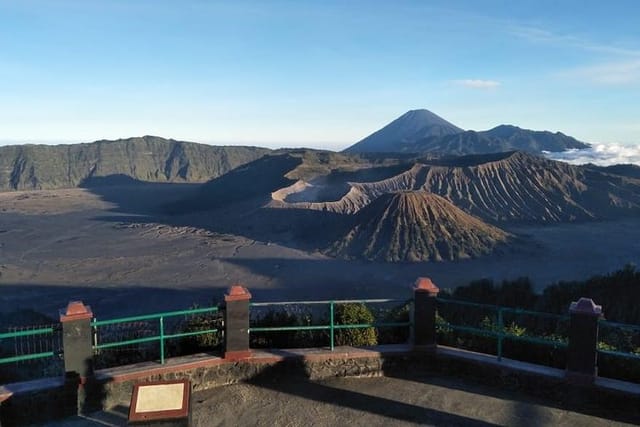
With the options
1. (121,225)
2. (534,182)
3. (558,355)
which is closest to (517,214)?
(534,182)

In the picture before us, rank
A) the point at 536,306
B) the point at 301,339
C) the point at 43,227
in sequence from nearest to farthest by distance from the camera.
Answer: the point at 301,339, the point at 536,306, the point at 43,227

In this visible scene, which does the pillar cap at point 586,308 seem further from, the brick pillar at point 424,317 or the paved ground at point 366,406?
the brick pillar at point 424,317

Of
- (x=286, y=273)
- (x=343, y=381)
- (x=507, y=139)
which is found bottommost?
(x=286, y=273)

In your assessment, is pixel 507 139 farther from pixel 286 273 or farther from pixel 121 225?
pixel 286 273

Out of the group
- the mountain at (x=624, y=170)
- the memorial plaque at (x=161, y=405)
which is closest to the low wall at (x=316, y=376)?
the memorial plaque at (x=161, y=405)

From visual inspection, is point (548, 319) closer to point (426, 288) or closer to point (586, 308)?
point (426, 288)

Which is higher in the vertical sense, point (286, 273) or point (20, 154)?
point (20, 154)

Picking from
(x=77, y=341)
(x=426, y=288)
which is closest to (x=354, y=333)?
(x=426, y=288)

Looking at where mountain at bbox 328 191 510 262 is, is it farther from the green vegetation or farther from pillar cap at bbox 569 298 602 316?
pillar cap at bbox 569 298 602 316
